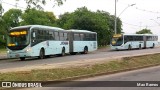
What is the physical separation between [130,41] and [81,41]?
19055 millimetres

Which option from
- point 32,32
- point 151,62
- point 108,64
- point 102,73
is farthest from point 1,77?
point 32,32

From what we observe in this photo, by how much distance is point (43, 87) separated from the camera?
47.6ft

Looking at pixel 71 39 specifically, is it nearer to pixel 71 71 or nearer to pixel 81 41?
pixel 81 41

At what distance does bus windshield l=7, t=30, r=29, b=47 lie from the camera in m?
33.4

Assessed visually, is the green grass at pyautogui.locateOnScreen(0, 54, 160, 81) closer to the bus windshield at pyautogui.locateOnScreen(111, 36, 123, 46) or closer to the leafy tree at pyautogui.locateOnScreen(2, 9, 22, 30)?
the bus windshield at pyautogui.locateOnScreen(111, 36, 123, 46)

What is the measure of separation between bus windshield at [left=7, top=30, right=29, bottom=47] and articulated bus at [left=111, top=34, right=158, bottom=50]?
29934 mm

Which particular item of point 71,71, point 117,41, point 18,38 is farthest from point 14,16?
point 71,71

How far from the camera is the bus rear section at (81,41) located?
4462 centimetres

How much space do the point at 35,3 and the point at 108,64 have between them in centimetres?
1024

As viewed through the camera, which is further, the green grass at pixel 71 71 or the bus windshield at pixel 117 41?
the bus windshield at pixel 117 41

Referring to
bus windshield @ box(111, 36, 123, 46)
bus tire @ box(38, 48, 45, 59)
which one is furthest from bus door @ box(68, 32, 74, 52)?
bus windshield @ box(111, 36, 123, 46)

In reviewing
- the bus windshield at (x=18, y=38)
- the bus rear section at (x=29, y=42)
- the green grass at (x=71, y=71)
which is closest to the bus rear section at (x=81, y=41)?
the bus rear section at (x=29, y=42)

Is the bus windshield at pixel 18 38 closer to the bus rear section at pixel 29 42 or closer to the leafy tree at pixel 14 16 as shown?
the bus rear section at pixel 29 42

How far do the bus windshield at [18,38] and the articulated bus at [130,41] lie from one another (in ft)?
98.2
